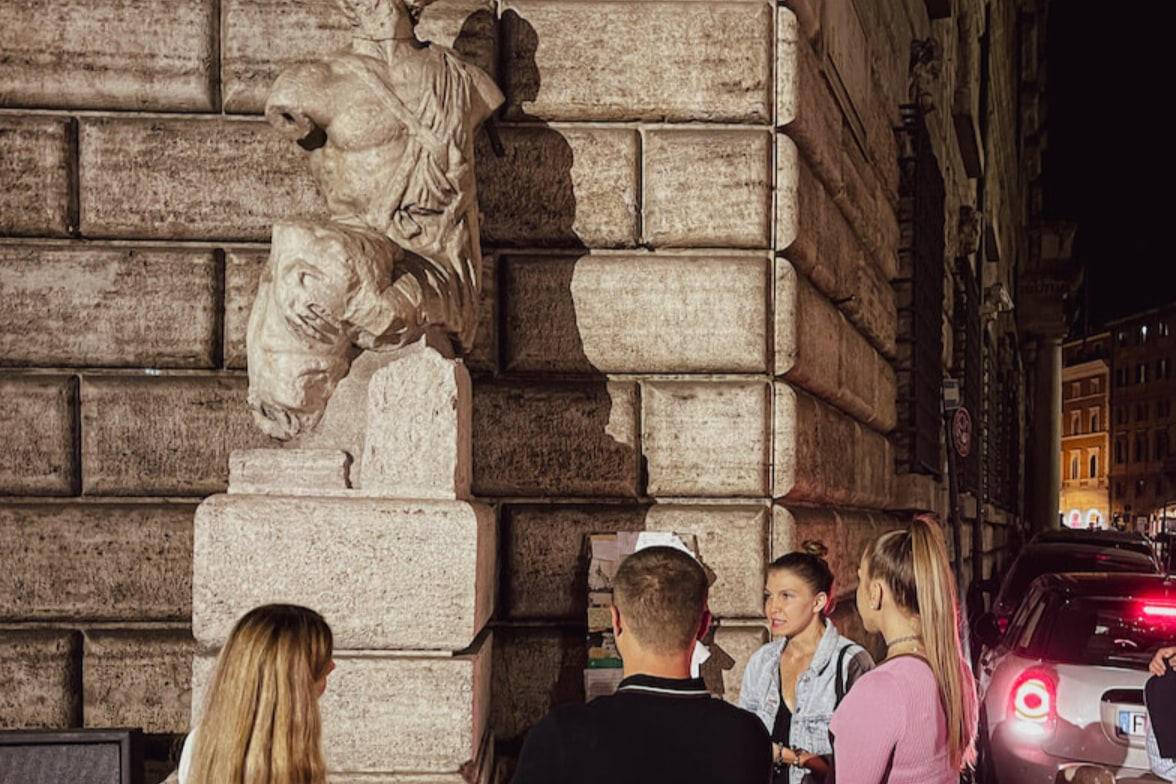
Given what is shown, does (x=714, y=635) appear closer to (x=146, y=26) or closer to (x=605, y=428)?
(x=605, y=428)

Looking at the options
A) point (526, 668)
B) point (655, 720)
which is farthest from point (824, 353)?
point (655, 720)

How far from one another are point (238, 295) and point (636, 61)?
2.32 metres

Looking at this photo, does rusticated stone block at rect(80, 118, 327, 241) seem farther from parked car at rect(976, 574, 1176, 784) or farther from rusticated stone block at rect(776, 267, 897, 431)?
parked car at rect(976, 574, 1176, 784)

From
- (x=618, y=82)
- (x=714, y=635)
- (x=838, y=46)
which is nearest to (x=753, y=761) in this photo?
(x=714, y=635)

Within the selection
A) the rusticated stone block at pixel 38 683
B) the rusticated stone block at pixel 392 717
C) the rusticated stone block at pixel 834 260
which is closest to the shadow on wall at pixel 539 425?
the rusticated stone block at pixel 834 260

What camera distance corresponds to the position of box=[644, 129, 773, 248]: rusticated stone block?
6.65 metres

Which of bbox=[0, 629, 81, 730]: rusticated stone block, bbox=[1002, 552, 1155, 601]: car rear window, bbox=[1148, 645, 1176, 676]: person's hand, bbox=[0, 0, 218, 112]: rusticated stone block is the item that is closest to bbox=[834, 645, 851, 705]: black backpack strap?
bbox=[1148, 645, 1176, 676]: person's hand

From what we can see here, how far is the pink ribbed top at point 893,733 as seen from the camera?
11.7 feet

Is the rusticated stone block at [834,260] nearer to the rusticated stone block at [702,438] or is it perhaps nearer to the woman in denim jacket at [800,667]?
the rusticated stone block at [702,438]

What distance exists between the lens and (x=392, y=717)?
5250mm

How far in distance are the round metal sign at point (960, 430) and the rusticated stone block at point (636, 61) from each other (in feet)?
23.6

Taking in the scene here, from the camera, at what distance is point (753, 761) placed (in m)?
2.92

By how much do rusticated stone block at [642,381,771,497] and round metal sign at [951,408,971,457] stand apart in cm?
698

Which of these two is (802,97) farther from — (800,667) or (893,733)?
(893,733)
